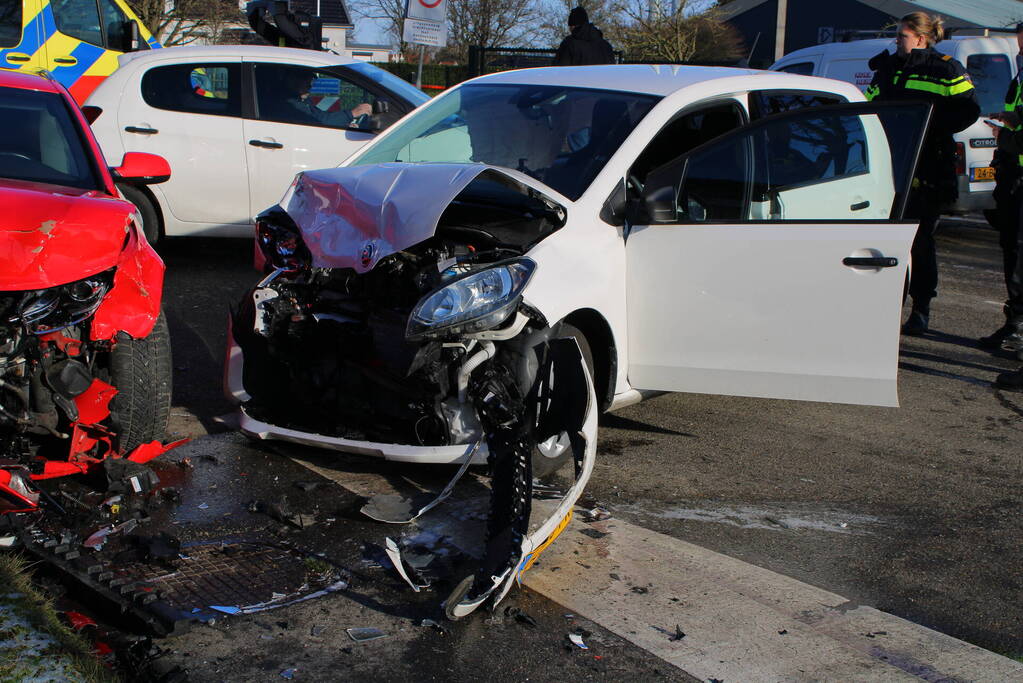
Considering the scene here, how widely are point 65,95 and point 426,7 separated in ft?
32.1

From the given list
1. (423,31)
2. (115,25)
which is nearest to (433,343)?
(115,25)

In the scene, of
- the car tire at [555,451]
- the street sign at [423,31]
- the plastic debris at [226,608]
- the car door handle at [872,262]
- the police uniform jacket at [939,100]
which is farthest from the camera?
the street sign at [423,31]

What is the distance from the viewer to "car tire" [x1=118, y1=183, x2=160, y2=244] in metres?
8.27

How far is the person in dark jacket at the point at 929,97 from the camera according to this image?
6918 mm

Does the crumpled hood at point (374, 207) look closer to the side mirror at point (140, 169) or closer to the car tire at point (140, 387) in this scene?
the car tire at point (140, 387)

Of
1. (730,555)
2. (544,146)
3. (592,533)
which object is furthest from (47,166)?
(730,555)

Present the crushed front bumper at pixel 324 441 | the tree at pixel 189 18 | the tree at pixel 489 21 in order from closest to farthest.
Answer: the crushed front bumper at pixel 324 441
the tree at pixel 189 18
the tree at pixel 489 21

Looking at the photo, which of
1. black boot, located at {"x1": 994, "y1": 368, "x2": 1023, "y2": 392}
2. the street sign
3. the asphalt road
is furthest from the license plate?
the street sign

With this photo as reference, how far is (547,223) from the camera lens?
4.41 m

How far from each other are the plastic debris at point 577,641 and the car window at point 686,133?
2412 millimetres

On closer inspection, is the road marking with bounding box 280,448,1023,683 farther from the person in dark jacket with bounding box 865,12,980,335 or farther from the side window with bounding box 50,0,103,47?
the side window with bounding box 50,0,103,47

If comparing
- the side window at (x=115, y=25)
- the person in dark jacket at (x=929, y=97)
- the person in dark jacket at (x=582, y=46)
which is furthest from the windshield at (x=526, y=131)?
the side window at (x=115, y=25)

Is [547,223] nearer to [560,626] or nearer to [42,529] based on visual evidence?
[560,626]

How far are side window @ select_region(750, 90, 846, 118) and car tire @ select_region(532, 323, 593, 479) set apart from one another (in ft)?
5.96
